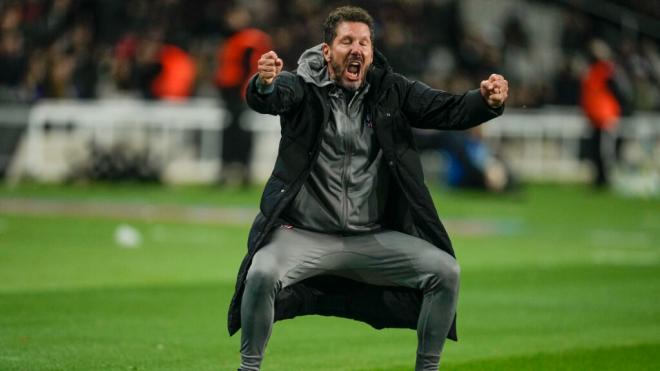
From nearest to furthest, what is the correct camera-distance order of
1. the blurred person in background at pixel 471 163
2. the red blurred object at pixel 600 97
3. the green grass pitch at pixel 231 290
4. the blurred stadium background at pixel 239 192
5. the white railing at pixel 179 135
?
the green grass pitch at pixel 231 290 → the blurred stadium background at pixel 239 192 → the blurred person in background at pixel 471 163 → the white railing at pixel 179 135 → the red blurred object at pixel 600 97

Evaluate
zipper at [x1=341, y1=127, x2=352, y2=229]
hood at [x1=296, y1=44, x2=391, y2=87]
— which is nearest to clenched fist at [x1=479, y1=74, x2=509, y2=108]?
hood at [x1=296, y1=44, x2=391, y2=87]

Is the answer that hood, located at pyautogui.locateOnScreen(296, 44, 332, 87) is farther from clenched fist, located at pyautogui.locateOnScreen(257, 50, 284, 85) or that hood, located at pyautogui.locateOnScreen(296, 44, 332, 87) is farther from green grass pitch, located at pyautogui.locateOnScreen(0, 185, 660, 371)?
green grass pitch, located at pyautogui.locateOnScreen(0, 185, 660, 371)

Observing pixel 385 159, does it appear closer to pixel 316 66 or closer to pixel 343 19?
pixel 316 66

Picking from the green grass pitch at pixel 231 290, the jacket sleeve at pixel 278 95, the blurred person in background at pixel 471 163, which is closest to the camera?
the jacket sleeve at pixel 278 95

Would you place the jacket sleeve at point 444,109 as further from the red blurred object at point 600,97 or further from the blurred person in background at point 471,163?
the red blurred object at point 600,97

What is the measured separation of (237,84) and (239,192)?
6.78ft

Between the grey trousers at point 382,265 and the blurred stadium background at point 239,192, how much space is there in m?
1.58

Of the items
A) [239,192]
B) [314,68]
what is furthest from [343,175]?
[239,192]

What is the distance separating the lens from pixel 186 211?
22188mm

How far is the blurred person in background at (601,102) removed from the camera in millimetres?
30188

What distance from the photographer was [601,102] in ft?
99.5

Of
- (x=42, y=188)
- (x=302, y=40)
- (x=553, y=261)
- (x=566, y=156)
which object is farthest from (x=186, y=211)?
(x=566, y=156)

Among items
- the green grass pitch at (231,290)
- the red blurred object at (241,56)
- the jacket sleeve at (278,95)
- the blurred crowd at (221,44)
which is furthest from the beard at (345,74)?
the blurred crowd at (221,44)

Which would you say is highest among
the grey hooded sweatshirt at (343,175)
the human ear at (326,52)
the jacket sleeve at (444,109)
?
the human ear at (326,52)
